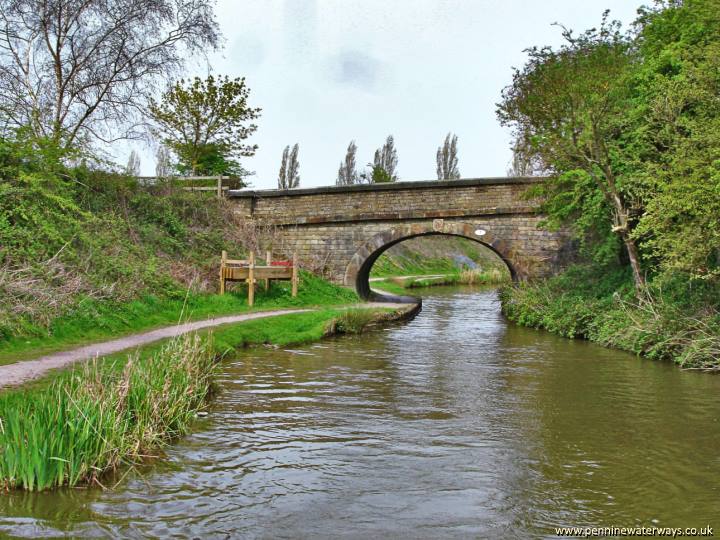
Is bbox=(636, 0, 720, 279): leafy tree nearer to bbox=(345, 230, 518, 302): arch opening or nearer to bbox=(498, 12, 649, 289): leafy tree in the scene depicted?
bbox=(498, 12, 649, 289): leafy tree

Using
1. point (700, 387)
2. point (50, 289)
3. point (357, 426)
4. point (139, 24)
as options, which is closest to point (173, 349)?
point (357, 426)

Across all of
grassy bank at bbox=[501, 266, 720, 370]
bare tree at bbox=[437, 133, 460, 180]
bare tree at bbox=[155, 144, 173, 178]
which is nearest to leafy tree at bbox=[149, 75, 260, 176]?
bare tree at bbox=[155, 144, 173, 178]

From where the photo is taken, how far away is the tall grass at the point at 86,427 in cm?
459

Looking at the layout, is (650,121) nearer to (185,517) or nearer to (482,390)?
(482,390)

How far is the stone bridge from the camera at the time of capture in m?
19.8

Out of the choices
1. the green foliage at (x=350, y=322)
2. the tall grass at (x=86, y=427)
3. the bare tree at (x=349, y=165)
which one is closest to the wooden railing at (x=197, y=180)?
the green foliage at (x=350, y=322)

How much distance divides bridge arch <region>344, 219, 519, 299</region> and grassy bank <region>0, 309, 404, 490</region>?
528 inches

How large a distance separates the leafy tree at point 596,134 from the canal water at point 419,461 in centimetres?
534

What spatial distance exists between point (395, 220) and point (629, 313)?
9484 mm

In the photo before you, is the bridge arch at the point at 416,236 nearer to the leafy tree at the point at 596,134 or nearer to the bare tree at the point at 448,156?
the leafy tree at the point at 596,134

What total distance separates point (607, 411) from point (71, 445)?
5.94m

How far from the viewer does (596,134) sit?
1405 cm

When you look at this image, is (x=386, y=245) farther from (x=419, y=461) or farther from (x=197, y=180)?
(x=419, y=461)

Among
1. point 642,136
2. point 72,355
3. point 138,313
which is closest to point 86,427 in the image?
point 72,355
